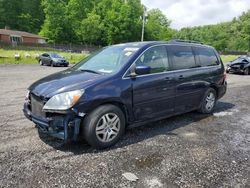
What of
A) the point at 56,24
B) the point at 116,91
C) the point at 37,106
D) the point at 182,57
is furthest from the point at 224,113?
the point at 56,24

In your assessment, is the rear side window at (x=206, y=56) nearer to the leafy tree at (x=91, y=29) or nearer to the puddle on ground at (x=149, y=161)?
the puddle on ground at (x=149, y=161)

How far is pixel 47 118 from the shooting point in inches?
148

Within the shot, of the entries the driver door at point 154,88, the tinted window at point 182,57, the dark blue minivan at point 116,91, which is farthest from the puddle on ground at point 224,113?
the driver door at point 154,88

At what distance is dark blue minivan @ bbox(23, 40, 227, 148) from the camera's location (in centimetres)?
374

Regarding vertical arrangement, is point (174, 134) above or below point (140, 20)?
below

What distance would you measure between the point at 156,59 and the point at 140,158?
2.01 meters

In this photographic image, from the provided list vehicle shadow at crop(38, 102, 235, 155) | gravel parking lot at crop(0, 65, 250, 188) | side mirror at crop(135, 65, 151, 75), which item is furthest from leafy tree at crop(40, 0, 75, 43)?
side mirror at crop(135, 65, 151, 75)

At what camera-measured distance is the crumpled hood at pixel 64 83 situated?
150 inches

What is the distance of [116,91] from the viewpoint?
13.3 ft

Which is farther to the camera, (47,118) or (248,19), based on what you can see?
(248,19)

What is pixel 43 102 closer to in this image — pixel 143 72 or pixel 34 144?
pixel 34 144

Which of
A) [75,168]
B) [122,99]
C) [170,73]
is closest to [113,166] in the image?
[75,168]

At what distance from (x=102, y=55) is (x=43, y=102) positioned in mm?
1749

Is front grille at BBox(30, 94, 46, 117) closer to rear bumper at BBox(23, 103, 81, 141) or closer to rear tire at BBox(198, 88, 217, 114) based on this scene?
rear bumper at BBox(23, 103, 81, 141)
